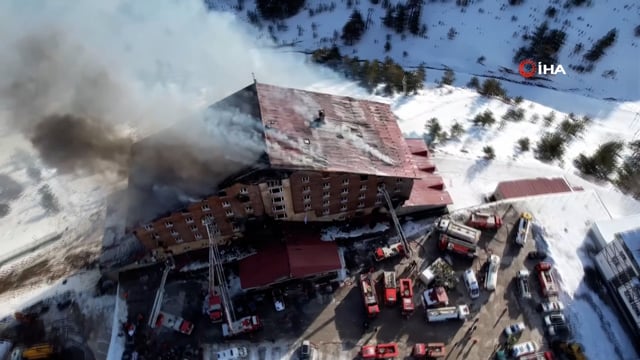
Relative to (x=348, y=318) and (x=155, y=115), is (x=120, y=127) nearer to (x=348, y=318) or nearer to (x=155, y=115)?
(x=155, y=115)

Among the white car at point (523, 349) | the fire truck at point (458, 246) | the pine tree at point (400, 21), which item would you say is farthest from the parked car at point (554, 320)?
the pine tree at point (400, 21)

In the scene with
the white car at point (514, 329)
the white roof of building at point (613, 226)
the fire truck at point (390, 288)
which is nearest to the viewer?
the white car at point (514, 329)

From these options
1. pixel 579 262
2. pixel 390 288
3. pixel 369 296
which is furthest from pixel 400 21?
pixel 369 296

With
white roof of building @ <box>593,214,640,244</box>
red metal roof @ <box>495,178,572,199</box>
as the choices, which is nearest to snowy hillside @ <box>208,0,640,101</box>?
red metal roof @ <box>495,178,572,199</box>

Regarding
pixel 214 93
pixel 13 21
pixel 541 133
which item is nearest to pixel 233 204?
pixel 214 93

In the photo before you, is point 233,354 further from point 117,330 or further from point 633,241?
point 633,241

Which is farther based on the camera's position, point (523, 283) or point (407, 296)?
point (523, 283)

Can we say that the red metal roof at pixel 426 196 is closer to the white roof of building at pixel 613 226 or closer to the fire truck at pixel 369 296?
the fire truck at pixel 369 296
